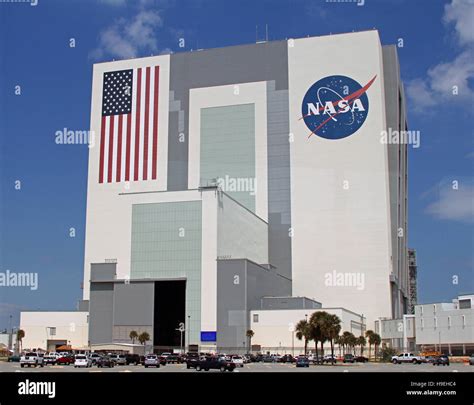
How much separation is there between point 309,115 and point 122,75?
36.9 metres

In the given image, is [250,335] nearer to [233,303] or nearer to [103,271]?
[233,303]

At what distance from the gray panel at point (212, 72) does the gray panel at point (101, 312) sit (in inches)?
983

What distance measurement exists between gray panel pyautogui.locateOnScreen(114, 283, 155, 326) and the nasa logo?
40.4 meters

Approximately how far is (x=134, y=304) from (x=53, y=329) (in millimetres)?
20252

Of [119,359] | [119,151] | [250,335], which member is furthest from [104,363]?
[119,151]

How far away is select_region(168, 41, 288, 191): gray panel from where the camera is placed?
11838cm

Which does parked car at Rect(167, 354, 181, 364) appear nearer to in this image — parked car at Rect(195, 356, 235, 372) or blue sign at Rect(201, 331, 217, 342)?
blue sign at Rect(201, 331, 217, 342)

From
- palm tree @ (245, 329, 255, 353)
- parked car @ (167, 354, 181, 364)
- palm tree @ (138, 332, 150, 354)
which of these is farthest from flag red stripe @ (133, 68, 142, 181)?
parked car @ (167, 354, 181, 364)

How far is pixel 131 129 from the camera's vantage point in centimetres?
12000
